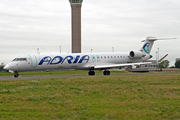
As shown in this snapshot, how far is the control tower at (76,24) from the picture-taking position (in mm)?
116250

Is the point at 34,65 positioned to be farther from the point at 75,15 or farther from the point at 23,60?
the point at 75,15

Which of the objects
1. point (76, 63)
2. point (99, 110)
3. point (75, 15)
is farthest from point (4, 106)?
point (75, 15)

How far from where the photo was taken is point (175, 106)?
11.0 meters

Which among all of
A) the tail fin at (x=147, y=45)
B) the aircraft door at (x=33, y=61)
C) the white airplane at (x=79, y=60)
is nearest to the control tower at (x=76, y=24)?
the tail fin at (x=147, y=45)

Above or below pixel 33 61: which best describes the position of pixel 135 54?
above

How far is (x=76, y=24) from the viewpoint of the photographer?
117062mm

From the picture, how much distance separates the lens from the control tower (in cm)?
11625

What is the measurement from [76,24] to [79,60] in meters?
84.8

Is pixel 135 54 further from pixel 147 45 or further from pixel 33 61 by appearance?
pixel 33 61

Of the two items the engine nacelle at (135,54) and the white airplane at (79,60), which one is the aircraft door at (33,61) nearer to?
the white airplane at (79,60)

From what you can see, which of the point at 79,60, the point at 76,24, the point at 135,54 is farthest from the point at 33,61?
the point at 76,24

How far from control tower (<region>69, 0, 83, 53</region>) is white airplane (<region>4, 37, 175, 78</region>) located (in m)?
78.1

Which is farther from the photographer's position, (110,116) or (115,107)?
(115,107)

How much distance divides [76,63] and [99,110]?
78.4 ft
